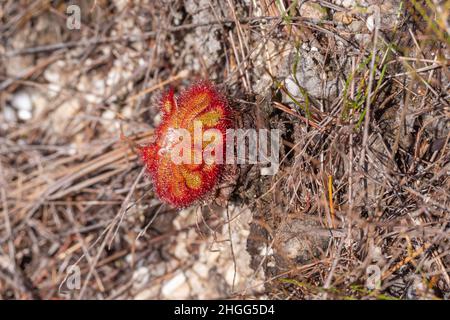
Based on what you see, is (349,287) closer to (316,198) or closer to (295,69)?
(316,198)

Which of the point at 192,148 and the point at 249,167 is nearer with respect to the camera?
the point at 192,148

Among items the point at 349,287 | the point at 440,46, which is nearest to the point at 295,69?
the point at 440,46

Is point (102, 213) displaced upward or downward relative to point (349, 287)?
upward
